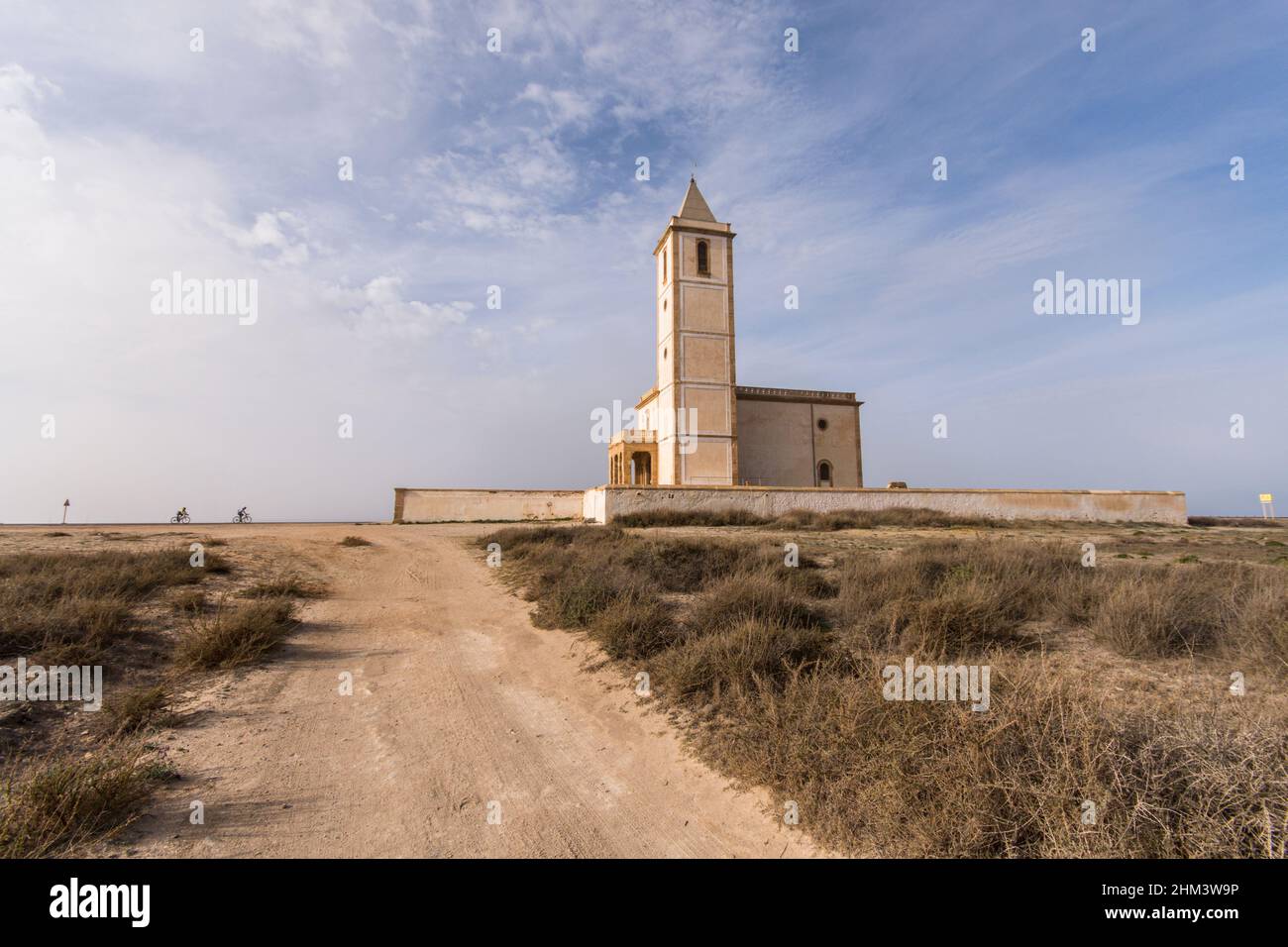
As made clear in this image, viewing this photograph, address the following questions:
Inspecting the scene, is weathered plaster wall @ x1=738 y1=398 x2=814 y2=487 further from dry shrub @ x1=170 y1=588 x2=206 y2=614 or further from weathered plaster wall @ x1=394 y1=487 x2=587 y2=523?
dry shrub @ x1=170 y1=588 x2=206 y2=614

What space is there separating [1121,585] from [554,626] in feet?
21.0

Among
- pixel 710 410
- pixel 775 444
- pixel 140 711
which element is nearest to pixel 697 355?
pixel 710 410

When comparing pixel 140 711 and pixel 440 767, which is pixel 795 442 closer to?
pixel 440 767

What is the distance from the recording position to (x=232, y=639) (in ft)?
19.2

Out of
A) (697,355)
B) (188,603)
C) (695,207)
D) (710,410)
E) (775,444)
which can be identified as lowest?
(188,603)

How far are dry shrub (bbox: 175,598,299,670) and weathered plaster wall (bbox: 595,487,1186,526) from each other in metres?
16.1

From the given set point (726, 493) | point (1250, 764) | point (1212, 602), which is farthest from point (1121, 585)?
point (726, 493)

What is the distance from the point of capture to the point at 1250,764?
98.0 inches

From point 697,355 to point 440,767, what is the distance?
2999cm

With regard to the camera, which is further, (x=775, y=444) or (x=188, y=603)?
(x=775, y=444)

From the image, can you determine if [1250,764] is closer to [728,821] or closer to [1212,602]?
[728,821]

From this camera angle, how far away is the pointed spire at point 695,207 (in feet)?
111

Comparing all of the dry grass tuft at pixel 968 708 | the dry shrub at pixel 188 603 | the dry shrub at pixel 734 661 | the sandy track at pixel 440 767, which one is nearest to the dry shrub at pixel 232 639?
the sandy track at pixel 440 767
